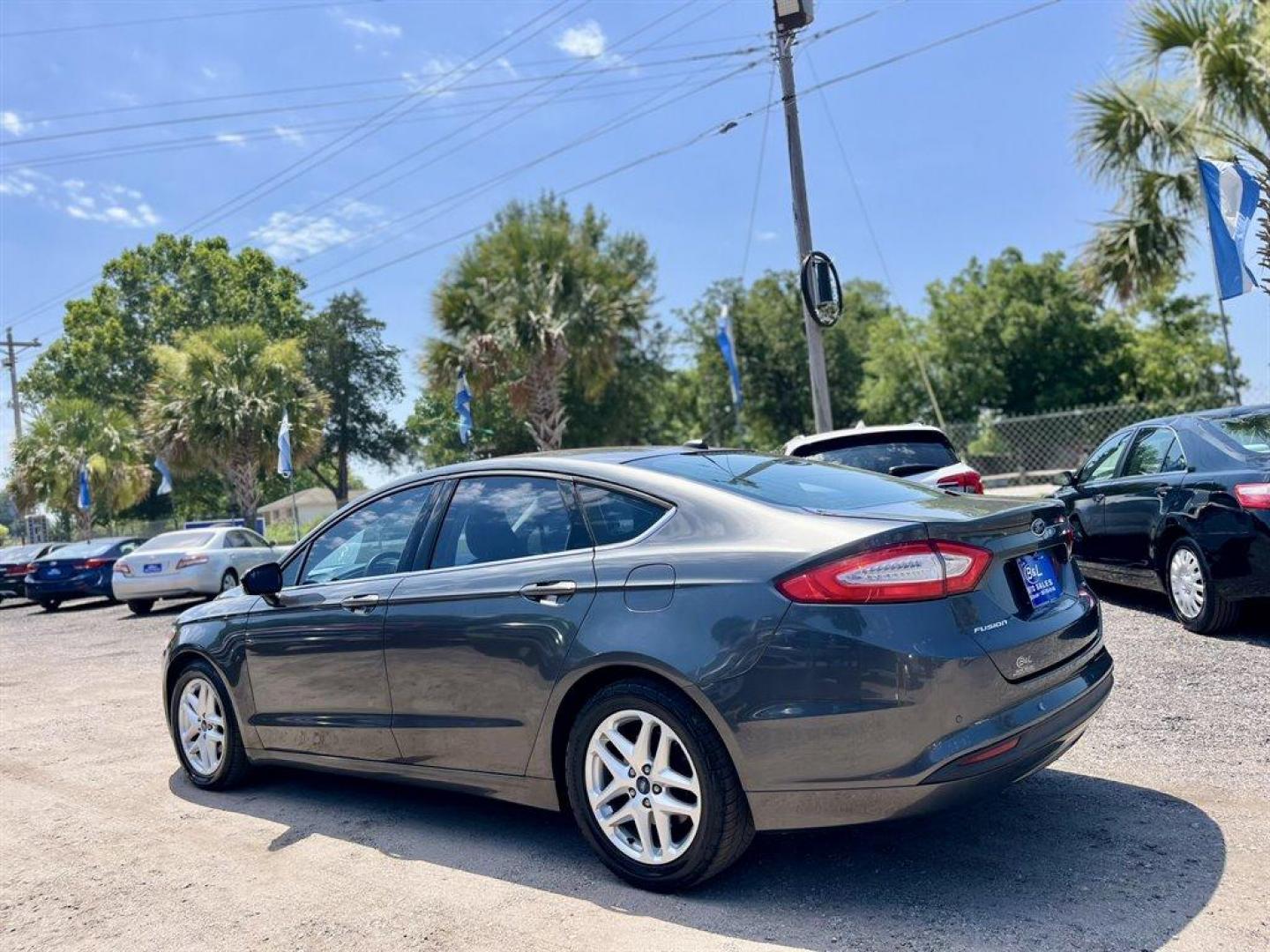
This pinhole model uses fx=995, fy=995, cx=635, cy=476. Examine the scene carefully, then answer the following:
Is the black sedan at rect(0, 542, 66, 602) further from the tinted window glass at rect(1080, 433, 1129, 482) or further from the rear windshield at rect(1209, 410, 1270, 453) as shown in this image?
the rear windshield at rect(1209, 410, 1270, 453)

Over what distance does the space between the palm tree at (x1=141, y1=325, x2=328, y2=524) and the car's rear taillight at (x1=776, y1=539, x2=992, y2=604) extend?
89.4 ft

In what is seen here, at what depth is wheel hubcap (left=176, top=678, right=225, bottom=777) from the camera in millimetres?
5062

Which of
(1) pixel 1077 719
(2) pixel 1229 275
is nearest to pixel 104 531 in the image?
(2) pixel 1229 275

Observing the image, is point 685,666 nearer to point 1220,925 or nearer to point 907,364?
point 1220,925

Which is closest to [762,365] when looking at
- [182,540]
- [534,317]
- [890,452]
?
[534,317]

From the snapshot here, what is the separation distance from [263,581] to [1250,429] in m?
6.12

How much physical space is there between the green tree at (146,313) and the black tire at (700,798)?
51.6 metres

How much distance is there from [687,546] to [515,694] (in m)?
0.87

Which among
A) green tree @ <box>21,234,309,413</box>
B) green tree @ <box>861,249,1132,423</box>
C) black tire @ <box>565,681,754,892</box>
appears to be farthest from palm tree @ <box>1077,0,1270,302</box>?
green tree @ <box>21,234,309,413</box>

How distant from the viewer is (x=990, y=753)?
9.91 feet

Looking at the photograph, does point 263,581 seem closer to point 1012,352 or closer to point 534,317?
point 534,317

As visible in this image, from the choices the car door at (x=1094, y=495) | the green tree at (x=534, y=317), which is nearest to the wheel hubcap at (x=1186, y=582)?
the car door at (x=1094, y=495)

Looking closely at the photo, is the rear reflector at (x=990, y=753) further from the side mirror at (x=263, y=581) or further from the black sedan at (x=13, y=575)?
the black sedan at (x=13, y=575)

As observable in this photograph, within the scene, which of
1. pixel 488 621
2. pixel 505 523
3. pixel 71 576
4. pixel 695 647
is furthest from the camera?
pixel 71 576
